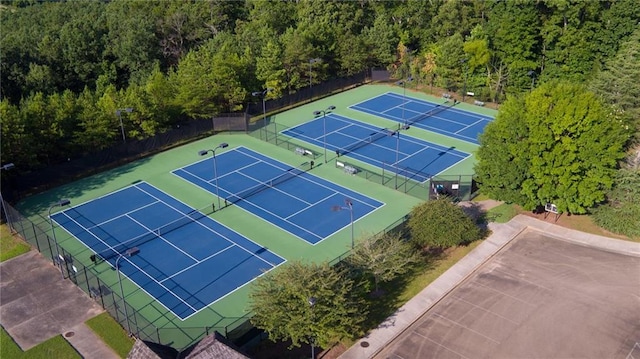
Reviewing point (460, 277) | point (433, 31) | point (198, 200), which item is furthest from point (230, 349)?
point (433, 31)

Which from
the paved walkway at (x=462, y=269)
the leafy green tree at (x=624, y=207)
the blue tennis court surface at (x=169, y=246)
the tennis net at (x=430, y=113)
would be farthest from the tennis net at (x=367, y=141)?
the leafy green tree at (x=624, y=207)

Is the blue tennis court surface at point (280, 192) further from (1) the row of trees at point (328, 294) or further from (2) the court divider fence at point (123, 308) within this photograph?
(1) the row of trees at point (328, 294)

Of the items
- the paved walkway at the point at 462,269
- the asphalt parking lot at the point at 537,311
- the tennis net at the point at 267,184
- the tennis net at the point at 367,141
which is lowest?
the asphalt parking lot at the point at 537,311

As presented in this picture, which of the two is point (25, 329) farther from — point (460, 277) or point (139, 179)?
point (460, 277)

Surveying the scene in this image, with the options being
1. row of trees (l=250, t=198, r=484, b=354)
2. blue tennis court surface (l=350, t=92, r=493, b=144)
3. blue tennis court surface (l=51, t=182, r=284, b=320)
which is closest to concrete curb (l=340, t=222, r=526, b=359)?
row of trees (l=250, t=198, r=484, b=354)

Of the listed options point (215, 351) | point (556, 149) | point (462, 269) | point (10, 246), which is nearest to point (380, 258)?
point (462, 269)

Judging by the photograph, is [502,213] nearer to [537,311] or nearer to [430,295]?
[537,311]

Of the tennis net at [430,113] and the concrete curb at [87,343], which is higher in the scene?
the tennis net at [430,113]
